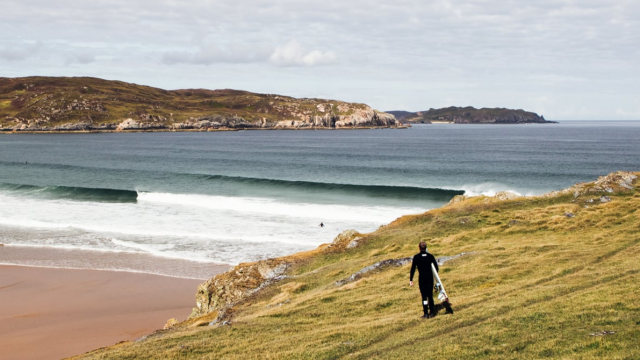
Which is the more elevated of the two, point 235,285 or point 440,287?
point 440,287

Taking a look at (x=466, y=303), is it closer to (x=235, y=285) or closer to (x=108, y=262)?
(x=235, y=285)

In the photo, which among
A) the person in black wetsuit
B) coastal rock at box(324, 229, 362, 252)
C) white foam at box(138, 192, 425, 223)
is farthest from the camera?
white foam at box(138, 192, 425, 223)

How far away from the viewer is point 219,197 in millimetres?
63969

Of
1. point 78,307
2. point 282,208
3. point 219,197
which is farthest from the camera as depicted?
point 219,197

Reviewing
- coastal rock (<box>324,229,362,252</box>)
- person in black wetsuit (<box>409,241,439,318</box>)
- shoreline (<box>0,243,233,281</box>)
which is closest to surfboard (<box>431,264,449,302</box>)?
person in black wetsuit (<box>409,241,439,318</box>)

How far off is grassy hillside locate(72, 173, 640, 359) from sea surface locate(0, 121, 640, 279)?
42.9 ft

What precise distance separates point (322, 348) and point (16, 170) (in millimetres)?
95849

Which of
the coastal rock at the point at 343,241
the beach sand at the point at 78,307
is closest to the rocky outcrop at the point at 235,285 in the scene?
the beach sand at the point at 78,307

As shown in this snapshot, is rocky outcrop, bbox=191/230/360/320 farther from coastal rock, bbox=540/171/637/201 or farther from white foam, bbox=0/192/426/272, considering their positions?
coastal rock, bbox=540/171/637/201

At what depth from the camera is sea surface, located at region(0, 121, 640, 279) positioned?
3894 centimetres

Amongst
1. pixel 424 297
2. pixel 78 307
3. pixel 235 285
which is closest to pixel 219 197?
pixel 78 307

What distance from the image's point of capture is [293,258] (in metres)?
27.9

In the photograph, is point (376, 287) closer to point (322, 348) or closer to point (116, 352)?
point (322, 348)

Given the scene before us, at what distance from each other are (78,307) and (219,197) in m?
36.9
